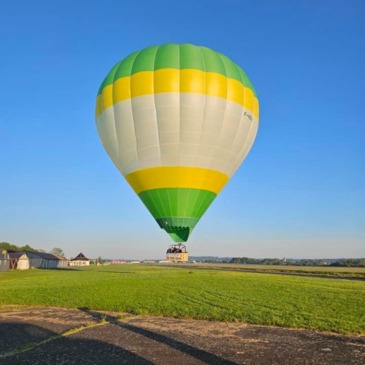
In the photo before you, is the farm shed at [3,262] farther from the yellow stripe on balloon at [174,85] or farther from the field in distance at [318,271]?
the yellow stripe on balloon at [174,85]

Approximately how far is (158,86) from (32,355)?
1714cm

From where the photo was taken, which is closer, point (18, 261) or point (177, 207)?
point (177, 207)

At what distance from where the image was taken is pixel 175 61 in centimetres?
2381

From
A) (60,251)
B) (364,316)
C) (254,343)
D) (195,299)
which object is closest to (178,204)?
(195,299)

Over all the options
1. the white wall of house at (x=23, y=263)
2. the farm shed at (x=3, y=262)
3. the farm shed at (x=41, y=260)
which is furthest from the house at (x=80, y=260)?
the farm shed at (x=3, y=262)

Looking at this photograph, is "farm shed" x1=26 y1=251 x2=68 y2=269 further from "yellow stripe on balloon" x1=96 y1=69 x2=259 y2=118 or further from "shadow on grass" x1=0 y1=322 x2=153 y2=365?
"shadow on grass" x1=0 y1=322 x2=153 y2=365

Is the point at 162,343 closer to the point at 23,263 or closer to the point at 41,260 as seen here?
the point at 23,263

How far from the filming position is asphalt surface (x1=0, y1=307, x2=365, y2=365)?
920 cm

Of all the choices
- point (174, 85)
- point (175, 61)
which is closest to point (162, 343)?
point (174, 85)

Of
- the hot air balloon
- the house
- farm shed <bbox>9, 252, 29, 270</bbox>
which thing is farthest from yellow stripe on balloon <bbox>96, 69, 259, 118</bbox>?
the house

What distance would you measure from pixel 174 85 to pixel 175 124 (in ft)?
7.57

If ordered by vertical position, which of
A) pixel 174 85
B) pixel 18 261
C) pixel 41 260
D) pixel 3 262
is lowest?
pixel 3 262

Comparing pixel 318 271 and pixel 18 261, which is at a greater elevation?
pixel 18 261

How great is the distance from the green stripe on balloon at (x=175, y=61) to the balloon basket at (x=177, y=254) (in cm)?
1119
